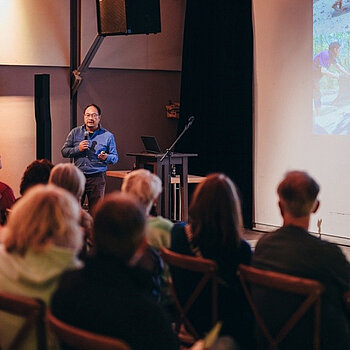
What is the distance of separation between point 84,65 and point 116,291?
6931 mm

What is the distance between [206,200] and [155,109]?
6668 mm

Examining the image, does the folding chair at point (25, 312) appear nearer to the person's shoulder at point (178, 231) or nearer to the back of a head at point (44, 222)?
the back of a head at point (44, 222)

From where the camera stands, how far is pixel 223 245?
Result: 2.87 meters

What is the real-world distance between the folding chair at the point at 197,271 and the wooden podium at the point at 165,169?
4.07 m

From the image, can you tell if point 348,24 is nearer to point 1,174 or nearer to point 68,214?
point 1,174

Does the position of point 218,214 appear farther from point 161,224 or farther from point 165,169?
point 165,169

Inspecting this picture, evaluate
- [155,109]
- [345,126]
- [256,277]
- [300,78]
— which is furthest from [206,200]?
[155,109]

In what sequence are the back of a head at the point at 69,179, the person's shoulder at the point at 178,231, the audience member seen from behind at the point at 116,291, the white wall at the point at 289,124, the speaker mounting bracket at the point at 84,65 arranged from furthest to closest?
1. the speaker mounting bracket at the point at 84,65
2. the white wall at the point at 289,124
3. the back of a head at the point at 69,179
4. the person's shoulder at the point at 178,231
5. the audience member seen from behind at the point at 116,291

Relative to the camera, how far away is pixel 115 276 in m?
1.96

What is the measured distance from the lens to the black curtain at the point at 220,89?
8.23 metres

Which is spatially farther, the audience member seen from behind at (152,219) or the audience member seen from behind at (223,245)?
the audience member seen from behind at (152,219)

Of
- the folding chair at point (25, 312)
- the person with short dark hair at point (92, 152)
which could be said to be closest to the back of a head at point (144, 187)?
the folding chair at point (25, 312)

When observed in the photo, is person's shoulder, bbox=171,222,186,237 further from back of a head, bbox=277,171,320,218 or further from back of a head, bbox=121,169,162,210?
back of a head, bbox=277,171,320,218

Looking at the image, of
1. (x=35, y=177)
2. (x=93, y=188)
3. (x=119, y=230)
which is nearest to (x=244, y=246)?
(x=119, y=230)
